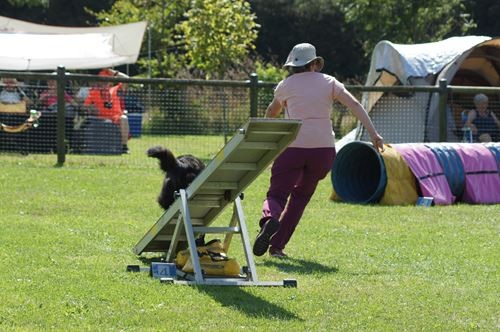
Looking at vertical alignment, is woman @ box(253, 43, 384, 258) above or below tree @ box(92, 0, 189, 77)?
above

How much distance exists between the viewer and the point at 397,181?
14023mm

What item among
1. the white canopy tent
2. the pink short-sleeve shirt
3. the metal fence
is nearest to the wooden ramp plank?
the pink short-sleeve shirt

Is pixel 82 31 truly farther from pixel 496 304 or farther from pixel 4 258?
pixel 496 304

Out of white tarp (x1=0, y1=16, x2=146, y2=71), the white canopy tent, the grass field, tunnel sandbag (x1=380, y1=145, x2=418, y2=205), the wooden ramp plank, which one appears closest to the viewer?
the grass field

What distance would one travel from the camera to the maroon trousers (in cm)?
932

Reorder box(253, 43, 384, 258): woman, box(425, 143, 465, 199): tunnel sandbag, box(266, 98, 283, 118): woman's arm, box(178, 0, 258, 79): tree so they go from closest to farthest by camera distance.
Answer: box(253, 43, 384, 258): woman → box(266, 98, 283, 118): woman's arm → box(425, 143, 465, 199): tunnel sandbag → box(178, 0, 258, 79): tree

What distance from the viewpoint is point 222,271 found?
26.8 ft

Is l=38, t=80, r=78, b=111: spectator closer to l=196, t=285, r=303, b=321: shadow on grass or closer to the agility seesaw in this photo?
the agility seesaw

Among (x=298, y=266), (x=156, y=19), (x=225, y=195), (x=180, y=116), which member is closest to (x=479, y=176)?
(x=298, y=266)

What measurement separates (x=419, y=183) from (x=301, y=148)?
5213mm

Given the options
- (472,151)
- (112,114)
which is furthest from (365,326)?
(112,114)

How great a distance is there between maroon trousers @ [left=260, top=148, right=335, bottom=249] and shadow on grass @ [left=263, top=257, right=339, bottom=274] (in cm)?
29

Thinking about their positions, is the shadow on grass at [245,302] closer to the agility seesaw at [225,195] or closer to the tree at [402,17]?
the agility seesaw at [225,195]

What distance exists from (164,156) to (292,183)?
3.83 ft
